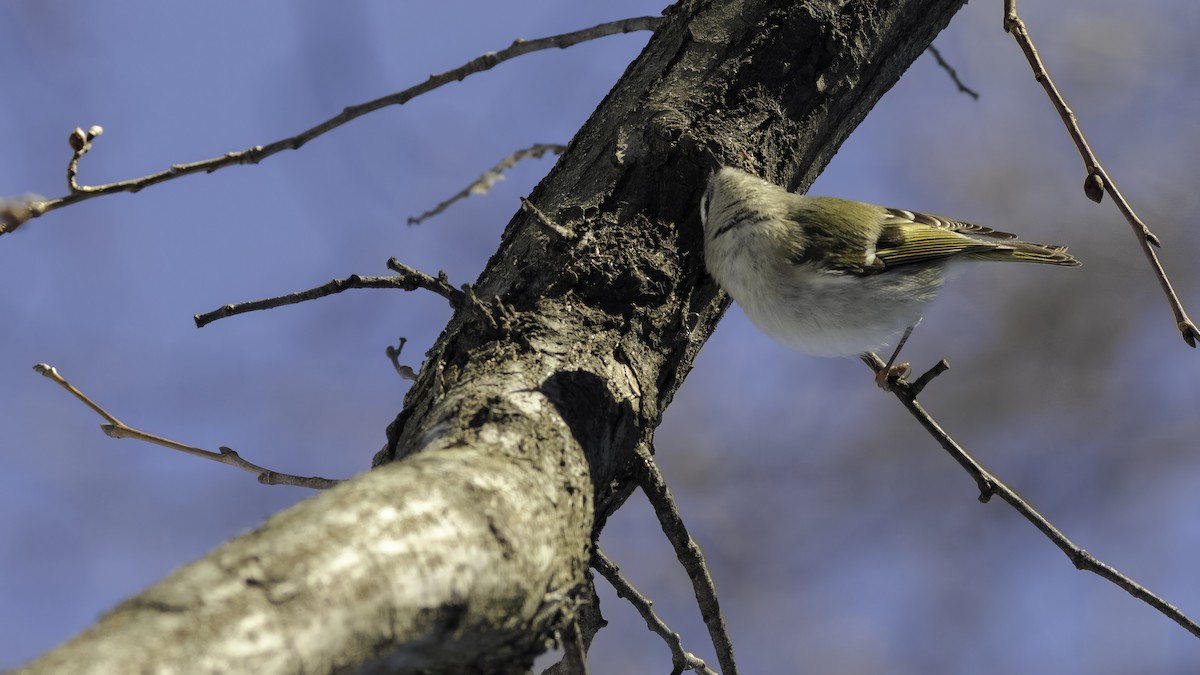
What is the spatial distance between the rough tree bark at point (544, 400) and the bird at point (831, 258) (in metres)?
0.08

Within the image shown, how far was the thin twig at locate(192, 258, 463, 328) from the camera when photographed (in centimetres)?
182

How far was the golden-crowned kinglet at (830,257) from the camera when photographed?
7.65 feet

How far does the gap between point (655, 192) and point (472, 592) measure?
1.22 m

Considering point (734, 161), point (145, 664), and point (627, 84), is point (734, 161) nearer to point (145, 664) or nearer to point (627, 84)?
point (627, 84)

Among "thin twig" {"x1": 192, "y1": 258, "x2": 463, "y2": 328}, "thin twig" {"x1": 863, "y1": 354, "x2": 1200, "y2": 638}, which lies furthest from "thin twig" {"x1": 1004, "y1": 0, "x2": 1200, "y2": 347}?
"thin twig" {"x1": 192, "y1": 258, "x2": 463, "y2": 328}

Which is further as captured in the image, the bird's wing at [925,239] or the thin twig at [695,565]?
the bird's wing at [925,239]

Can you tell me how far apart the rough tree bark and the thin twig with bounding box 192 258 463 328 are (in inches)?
2.7

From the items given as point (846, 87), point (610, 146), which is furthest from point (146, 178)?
point (846, 87)

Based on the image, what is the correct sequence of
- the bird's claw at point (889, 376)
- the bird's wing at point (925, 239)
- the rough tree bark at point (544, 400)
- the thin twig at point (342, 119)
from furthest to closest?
the bird's wing at point (925, 239) < the bird's claw at point (889, 376) < the thin twig at point (342, 119) < the rough tree bark at point (544, 400)

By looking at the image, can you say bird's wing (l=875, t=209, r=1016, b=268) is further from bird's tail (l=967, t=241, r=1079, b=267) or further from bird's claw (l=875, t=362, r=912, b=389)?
bird's claw (l=875, t=362, r=912, b=389)

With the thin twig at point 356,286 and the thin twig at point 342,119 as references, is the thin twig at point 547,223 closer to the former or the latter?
the thin twig at point 356,286

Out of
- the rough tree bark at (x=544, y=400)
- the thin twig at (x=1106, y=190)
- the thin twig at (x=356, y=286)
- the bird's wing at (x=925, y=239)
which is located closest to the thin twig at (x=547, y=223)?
the rough tree bark at (x=544, y=400)

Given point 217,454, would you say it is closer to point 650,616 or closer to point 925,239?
point 650,616

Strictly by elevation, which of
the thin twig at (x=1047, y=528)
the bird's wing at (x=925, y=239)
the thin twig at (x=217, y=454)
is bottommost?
the thin twig at (x=1047, y=528)
